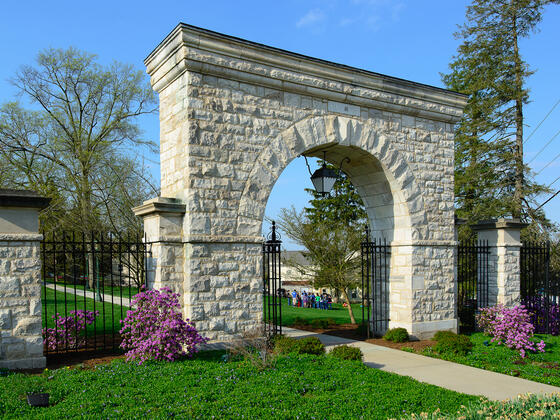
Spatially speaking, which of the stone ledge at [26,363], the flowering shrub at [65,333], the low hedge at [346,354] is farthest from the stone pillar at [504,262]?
the stone ledge at [26,363]

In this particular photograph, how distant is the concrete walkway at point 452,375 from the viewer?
6.11m

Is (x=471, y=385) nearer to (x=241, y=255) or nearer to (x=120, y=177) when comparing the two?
(x=241, y=255)

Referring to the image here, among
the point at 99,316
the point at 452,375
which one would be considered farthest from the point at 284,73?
the point at 99,316

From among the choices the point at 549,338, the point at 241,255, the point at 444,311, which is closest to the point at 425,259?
the point at 444,311

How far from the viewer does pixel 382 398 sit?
5223 mm

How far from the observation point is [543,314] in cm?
1135

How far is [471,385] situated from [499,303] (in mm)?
4918

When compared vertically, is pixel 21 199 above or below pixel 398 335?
above

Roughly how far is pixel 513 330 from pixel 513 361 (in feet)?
3.39

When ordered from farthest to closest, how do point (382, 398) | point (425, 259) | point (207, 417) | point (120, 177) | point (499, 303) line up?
point (120, 177)
point (499, 303)
point (425, 259)
point (382, 398)
point (207, 417)

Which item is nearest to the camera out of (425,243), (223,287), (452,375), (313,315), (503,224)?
(452,375)

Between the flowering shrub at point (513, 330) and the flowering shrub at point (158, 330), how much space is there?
595cm

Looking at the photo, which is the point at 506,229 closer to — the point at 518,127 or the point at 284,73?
the point at 284,73

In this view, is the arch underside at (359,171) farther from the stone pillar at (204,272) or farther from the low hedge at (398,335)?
the low hedge at (398,335)
